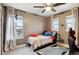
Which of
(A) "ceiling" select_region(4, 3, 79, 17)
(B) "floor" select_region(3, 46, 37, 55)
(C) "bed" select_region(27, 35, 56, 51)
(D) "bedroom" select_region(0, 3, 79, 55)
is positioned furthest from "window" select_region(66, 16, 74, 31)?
(B) "floor" select_region(3, 46, 37, 55)

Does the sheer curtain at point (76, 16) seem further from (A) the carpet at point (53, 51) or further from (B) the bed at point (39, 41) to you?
(B) the bed at point (39, 41)

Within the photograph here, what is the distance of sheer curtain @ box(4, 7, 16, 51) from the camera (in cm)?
153

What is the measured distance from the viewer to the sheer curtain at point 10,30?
60.3 inches

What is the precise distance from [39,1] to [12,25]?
607 millimetres

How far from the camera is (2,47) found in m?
1.53

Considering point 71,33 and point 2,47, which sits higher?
point 71,33

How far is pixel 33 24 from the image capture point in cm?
168

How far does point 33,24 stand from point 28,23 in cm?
9

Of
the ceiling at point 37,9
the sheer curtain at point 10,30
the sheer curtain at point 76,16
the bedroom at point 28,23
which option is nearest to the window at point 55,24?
the bedroom at point 28,23

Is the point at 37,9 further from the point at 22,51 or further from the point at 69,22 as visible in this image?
the point at 22,51

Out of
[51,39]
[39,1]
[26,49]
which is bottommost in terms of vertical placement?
[26,49]

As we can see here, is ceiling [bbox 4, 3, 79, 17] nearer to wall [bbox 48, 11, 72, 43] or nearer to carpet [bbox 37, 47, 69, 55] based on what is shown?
wall [bbox 48, 11, 72, 43]
